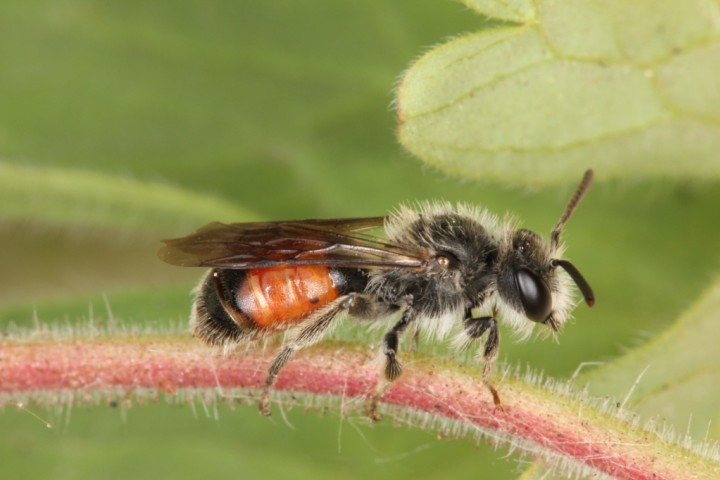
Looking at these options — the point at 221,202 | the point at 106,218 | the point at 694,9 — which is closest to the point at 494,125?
the point at 694,9

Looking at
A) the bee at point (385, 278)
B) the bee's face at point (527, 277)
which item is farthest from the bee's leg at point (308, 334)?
the bee's face at point (527, 277)

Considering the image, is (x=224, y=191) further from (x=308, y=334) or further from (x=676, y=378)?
(x=676, y=378)

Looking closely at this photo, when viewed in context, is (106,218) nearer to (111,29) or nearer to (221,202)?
(221,202)

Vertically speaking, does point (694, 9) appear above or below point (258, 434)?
above

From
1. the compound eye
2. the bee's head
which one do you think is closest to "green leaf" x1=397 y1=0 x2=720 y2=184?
the bee's head

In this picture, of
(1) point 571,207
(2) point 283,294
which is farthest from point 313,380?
(1) point 571,207

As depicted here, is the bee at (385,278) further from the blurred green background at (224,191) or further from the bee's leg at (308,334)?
the blurred green background at (224,191)
